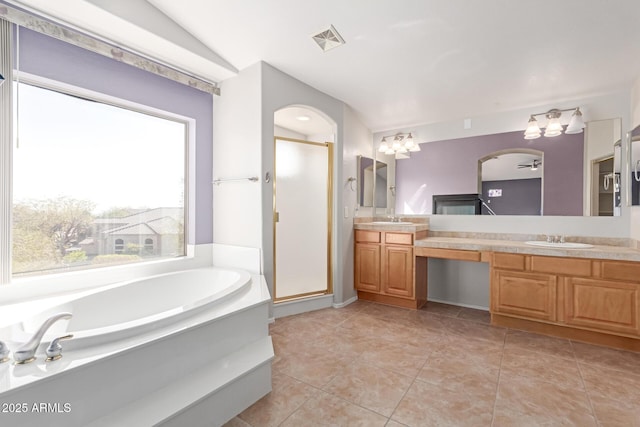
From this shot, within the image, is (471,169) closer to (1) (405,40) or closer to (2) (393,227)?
(2) (393,227)

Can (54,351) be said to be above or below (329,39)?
below

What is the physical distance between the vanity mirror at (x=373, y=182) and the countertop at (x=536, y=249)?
944 mm

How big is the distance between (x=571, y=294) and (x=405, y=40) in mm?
2558

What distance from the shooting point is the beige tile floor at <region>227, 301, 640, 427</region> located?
1.58m

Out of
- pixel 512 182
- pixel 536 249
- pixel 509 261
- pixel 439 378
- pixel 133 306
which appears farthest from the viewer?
pixel 512 182

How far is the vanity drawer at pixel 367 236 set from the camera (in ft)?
11.4

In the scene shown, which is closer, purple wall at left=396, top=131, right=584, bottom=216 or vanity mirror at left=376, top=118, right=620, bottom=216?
vanity mirror at left=376, top=118, right=620, bottom=216

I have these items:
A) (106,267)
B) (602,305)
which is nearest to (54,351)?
(106,267)

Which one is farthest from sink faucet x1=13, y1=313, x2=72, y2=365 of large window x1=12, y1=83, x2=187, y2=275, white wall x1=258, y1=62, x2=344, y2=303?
white wall x1=258, y1=62, x2=344, y2=303

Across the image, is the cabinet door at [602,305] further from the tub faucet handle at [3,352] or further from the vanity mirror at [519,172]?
the tub faucet handle at [3,352]

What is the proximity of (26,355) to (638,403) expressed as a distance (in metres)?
3.09

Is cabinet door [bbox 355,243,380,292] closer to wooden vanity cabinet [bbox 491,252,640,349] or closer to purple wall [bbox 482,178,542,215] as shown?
wooden vanity cabinet [bbox 491,252,640,349]

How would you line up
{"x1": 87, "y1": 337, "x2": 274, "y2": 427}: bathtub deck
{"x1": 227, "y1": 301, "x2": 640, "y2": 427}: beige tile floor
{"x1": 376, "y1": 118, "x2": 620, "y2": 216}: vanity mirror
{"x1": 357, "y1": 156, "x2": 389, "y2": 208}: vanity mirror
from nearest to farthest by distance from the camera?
1. {"x1": 87, "y1": 337, "x2": 274, "y2": 427}: bathtub deck
2. {"x1": 227, "y1": 301, "x2": 640, "y2": 427}: beige tile floor
3. {"x1": 376, "y1": 118, "x2": 620, "y2": 216}: vanity mirror
4. {"x1": 357, "y1": 156, "x2": 389, "y2": 208}: vanity mirror

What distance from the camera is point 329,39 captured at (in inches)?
87.0
